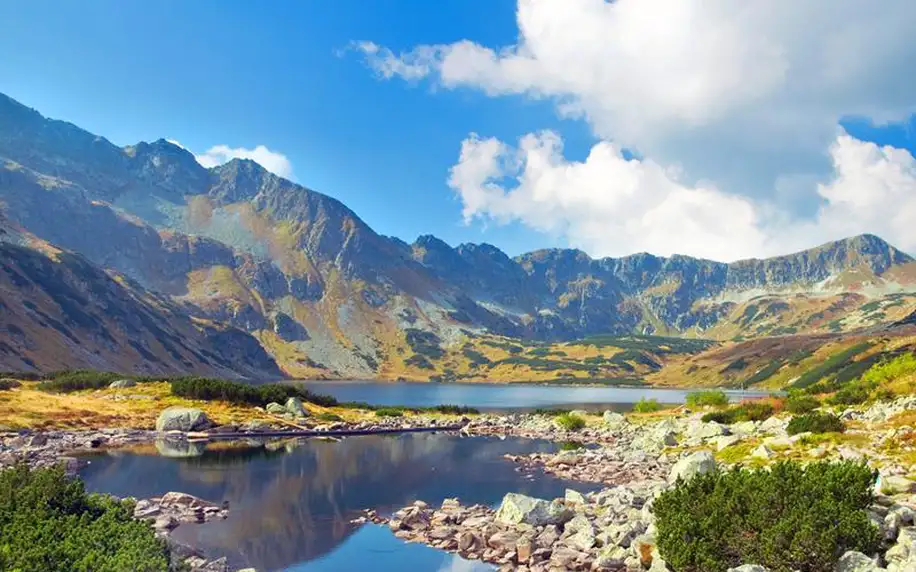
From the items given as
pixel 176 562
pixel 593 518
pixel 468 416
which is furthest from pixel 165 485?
pixel 468 416

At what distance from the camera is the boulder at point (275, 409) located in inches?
4047

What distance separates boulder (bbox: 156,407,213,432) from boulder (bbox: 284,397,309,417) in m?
18.5

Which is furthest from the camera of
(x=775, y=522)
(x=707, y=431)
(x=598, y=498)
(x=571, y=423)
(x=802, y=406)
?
(x=571, y=423)

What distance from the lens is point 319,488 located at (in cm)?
5400

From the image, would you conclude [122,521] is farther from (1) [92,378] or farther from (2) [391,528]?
(1) [92,378]

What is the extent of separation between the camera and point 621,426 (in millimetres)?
102438

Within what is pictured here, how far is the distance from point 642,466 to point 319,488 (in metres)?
33.9

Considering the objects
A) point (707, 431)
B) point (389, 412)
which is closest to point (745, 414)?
point (707, 431)

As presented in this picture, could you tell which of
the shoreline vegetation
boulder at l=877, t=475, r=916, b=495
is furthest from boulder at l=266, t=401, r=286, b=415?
boulder at l=877, t=475, r=916, b=495

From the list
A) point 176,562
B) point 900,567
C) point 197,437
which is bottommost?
point 197,437

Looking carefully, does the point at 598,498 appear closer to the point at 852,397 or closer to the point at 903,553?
the point at 903,553

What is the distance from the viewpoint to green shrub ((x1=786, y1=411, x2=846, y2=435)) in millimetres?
52378

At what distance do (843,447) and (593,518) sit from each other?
2220 centimetres

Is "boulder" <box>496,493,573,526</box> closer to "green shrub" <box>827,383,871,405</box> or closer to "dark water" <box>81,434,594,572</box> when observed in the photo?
"dark water" <box>81,434,594,572</box>
